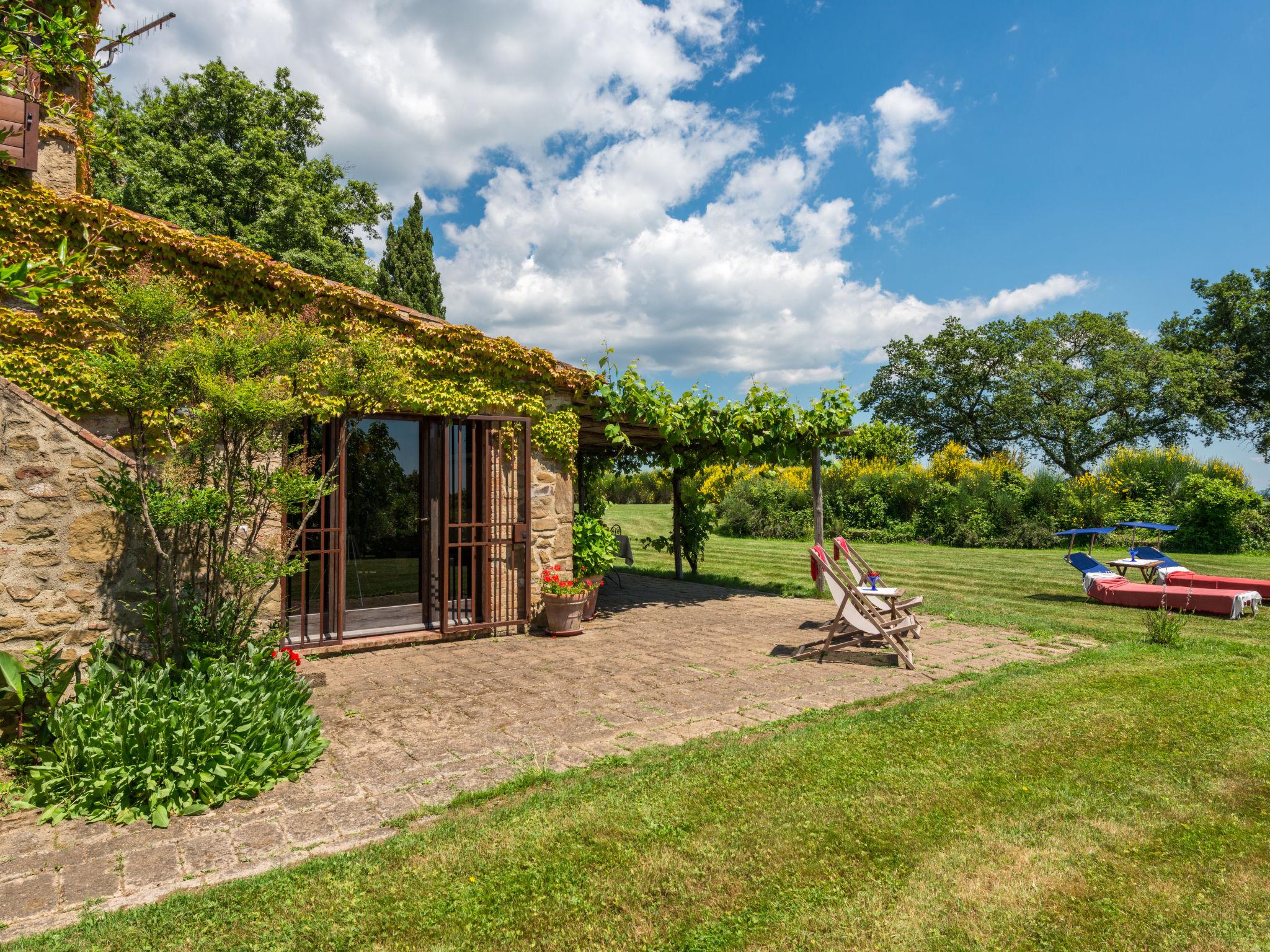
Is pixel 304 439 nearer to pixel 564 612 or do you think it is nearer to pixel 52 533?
pixel 52 533

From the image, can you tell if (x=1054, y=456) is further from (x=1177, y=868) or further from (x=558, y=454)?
(x=1177, y=868)

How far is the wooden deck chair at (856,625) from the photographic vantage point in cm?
594

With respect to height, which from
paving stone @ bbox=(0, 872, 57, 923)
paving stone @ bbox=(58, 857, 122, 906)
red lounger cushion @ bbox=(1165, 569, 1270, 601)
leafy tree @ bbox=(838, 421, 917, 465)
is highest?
leafy tree @ bbox=(838, 421, 917, 465)

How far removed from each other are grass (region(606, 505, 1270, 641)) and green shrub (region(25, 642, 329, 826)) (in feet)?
24.2

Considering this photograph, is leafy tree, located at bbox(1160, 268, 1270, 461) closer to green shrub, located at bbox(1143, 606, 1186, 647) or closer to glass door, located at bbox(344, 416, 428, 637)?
green shrub, located at bbox(1143, 606, 1186, 647)

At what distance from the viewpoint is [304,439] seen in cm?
629

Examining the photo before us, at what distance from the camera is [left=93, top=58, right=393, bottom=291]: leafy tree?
16.7 meters

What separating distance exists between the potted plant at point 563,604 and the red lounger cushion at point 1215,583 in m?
8.22

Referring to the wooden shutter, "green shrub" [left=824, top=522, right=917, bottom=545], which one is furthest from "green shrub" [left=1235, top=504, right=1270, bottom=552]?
the wooden shutter

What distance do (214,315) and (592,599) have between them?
16.2 ft

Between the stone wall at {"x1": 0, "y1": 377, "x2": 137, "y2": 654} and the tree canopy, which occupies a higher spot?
the tree canopy

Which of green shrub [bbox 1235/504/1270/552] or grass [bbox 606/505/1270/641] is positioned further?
green shrub [bbox 1235/504/1270/552]

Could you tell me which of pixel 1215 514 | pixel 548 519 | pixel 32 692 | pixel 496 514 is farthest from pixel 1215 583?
pixel 32 692

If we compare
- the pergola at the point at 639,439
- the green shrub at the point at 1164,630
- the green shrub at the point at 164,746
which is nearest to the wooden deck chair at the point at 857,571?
the pergola at the point at 639,439
